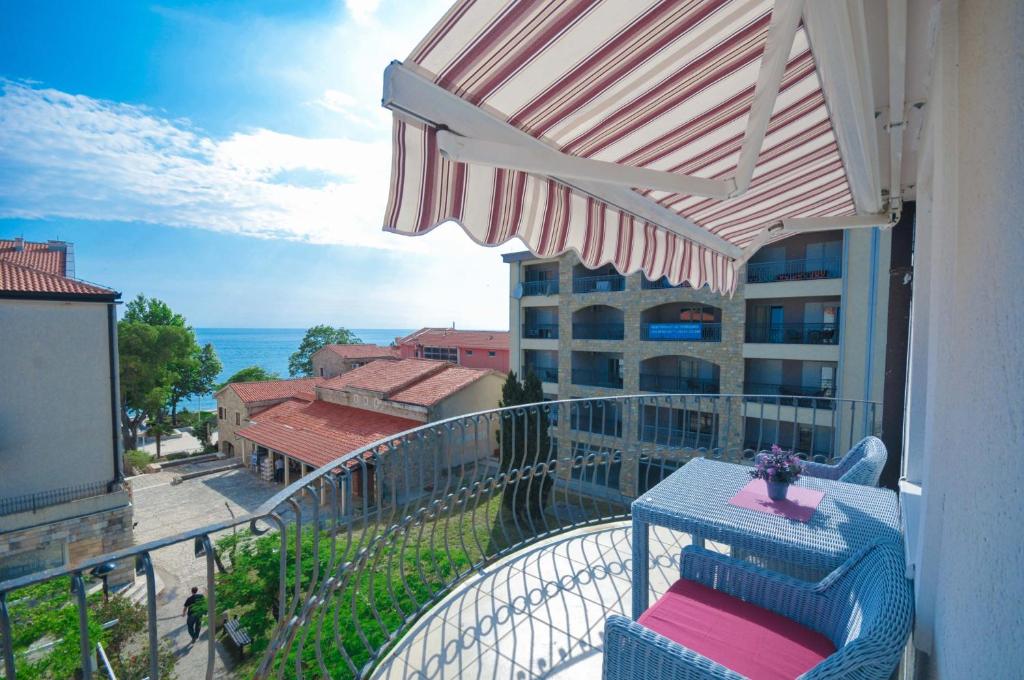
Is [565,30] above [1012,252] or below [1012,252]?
above

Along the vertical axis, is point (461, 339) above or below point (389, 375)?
above

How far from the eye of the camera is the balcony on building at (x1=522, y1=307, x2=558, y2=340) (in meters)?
→ 25.3

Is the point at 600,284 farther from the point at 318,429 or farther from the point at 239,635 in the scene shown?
the point at 239,635

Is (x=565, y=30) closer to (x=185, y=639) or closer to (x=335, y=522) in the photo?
(x=335, y=522)

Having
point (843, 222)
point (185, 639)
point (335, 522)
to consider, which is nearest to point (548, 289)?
point (185, 639)

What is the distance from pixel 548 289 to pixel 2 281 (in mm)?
20691

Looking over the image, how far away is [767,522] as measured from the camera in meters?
2.41

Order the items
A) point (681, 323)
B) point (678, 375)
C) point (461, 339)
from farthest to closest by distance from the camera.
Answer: point (461, 339) < point (678, 375) < point (681, 323)

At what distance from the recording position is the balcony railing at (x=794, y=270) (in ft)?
55.3

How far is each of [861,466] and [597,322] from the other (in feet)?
69.4

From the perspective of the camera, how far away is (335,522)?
2.31 metres

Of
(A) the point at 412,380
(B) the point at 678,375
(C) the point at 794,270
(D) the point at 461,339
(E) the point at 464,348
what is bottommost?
(A) the point at 412,380

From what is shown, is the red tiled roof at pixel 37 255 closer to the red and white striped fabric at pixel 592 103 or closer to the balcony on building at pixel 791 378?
the red and white striped fabric at pixel 592 103

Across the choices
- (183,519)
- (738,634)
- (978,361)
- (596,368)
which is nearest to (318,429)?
(183,519)
